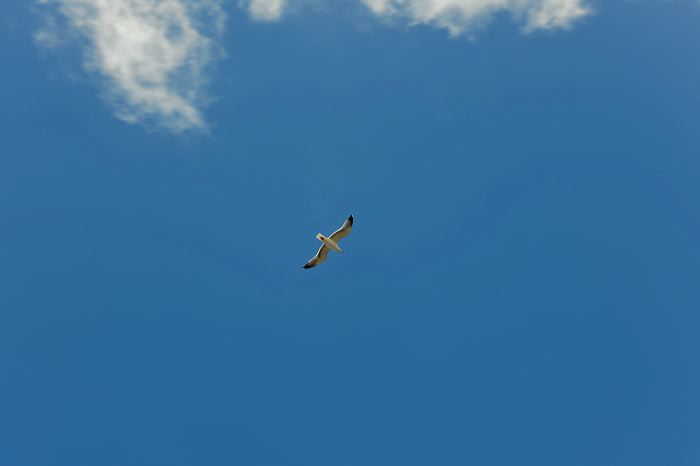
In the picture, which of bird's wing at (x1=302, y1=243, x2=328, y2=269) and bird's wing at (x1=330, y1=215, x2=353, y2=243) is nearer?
bird's wing at (x1=330, y1=215, x2=353, y2=243)

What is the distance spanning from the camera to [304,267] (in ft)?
246

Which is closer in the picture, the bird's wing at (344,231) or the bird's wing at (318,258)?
the bird's wing at (344,231)

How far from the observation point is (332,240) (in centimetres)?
7219

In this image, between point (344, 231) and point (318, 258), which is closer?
point (344, 231)

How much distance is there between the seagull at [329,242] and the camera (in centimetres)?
7112

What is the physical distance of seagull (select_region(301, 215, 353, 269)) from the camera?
71.1 m

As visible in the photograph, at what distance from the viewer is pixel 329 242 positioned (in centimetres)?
7206

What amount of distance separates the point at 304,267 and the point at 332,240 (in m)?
5.18

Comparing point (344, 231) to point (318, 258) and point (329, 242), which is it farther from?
point (318, 258)
